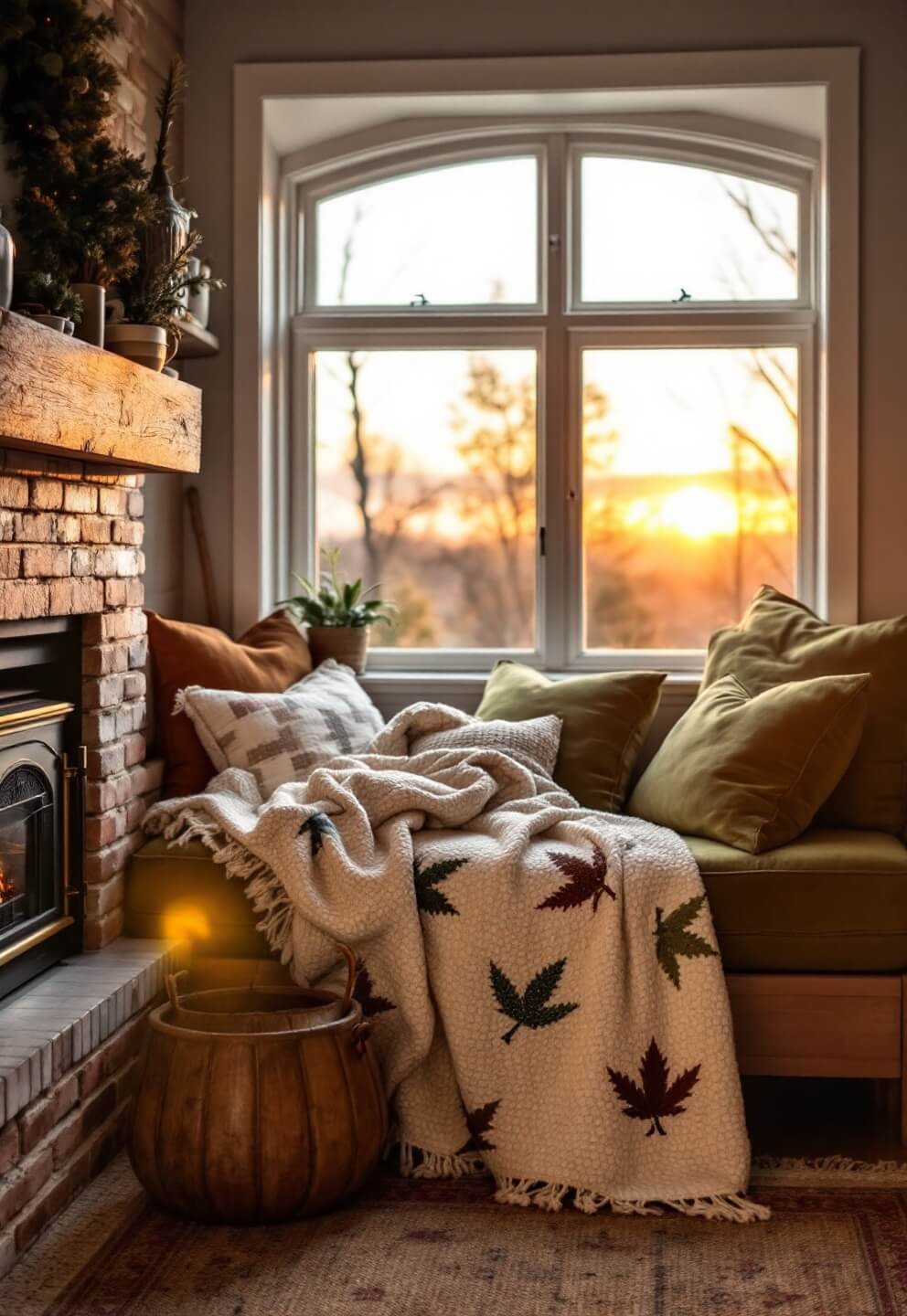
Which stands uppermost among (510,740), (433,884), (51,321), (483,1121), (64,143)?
(64,143)

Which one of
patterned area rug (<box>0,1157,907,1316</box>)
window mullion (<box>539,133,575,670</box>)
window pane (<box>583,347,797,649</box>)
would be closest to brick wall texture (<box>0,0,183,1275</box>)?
patterned area rug (<box>0,1157,907,1316</box>)

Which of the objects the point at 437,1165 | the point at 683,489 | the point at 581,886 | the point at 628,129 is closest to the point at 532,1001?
the point at 581,886

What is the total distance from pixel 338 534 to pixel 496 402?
1.95ft

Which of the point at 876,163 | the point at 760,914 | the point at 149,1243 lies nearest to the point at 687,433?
the point at 876,163

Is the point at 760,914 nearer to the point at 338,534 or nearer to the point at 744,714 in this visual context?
the point at 744,714

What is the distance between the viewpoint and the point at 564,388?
14.1ft

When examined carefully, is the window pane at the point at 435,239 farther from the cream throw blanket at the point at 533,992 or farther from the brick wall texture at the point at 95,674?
the cream throw blanket at the point at 533,992

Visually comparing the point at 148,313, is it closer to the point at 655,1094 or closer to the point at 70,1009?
the point at 70,1009

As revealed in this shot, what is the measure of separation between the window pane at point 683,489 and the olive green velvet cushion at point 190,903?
5.07 ft

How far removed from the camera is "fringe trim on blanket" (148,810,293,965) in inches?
120

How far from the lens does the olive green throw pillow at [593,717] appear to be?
3.55m

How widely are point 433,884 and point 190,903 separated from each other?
22.6 inches

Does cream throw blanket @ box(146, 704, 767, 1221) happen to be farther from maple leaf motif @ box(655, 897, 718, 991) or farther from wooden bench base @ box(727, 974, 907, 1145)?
wooden bench base @ box(727, 974, 907, 1145)

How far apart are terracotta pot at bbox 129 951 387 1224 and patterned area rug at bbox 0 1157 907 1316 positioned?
0.22 ft
